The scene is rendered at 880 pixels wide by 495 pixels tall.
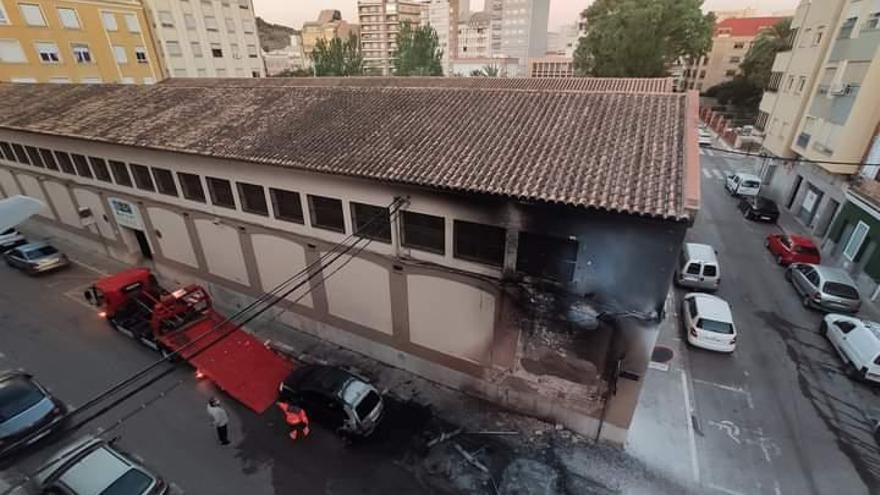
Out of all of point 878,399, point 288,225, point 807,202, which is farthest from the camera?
point 807,202

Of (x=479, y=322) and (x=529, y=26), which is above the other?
(x=529, y=26)

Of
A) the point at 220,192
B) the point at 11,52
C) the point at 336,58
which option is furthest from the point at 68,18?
the point at 220,192

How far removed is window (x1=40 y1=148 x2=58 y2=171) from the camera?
18328mm

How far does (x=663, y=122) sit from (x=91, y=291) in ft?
67.7

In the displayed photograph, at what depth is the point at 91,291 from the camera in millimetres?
15672

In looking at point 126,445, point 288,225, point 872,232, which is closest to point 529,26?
point 872,232

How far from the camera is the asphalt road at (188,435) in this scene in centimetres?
986

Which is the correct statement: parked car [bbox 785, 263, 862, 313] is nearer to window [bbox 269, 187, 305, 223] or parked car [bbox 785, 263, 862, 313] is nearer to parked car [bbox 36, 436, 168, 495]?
window [bbox 269, 187, 305, 223]

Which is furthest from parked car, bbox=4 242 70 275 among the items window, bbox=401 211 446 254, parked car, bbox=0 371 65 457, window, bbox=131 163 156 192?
window, bbox=401 211 446 254

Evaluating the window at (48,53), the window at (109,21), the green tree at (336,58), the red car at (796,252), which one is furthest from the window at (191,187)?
the green tree at (336,58)

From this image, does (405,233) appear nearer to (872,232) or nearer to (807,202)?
(872,232)

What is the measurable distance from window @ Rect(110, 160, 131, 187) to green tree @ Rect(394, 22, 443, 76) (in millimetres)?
41418

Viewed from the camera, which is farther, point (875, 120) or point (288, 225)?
point (875, 120)

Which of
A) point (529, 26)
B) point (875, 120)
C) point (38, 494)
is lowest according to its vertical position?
point (38, 494)
